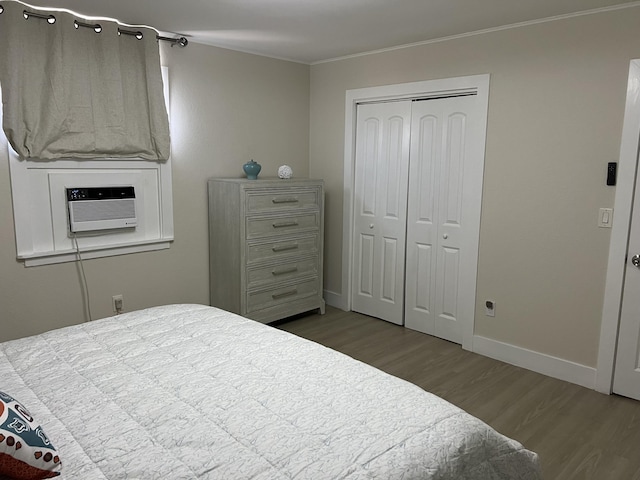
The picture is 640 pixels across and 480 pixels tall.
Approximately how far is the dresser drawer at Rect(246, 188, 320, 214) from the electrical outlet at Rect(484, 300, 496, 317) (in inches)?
64.5

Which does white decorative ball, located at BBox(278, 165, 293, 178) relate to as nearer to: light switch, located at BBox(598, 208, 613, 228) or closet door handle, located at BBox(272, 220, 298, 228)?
closet door handle, located at BBox(272, 220, 298, 228)

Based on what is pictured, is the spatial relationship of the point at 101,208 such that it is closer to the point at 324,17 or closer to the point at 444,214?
the point at 324,17

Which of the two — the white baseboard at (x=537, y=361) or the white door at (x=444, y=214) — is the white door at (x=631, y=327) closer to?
the white baseboard at (x=537, y=361)

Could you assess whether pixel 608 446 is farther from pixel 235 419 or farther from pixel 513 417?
pixel 235 419

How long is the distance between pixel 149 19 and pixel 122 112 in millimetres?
643

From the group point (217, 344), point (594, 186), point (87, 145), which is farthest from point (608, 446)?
point (87, 145)

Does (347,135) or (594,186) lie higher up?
(347,135)

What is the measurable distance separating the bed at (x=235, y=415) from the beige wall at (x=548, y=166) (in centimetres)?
177

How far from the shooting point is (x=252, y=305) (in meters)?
3.87

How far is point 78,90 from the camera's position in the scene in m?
3.09

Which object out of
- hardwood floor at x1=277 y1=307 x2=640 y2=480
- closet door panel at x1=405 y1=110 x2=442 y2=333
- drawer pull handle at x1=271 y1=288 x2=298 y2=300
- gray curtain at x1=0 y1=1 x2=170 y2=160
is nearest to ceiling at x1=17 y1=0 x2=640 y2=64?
gray curtain at x1=0 y1=1 x2=170 y2=160

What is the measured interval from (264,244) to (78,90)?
1.70 m

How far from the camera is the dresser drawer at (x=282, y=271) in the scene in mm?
3852

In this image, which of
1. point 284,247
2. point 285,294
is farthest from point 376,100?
point 285,294
